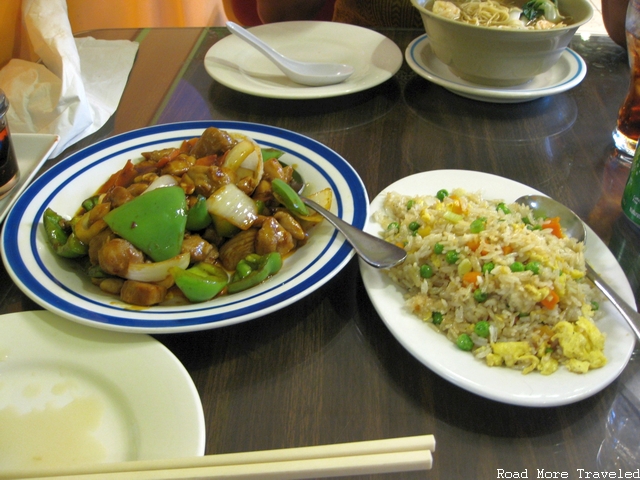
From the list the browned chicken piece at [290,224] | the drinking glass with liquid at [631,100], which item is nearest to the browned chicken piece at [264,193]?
the browned chicken piece at [290,224]

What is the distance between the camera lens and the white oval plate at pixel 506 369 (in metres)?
1.00

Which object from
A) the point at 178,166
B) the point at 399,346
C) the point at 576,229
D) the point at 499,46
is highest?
the point at 499,46

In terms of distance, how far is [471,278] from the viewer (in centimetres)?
119

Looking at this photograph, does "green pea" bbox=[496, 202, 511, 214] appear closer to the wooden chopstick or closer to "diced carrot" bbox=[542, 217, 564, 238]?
"diced carrot" bbox=[542, 217, 564, 238]

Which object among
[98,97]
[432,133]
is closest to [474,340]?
[432,133]

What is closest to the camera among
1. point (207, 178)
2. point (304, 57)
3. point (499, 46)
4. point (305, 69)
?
point (207, 178)

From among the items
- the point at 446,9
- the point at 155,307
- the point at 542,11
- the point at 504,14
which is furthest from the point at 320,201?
the point at 542,11

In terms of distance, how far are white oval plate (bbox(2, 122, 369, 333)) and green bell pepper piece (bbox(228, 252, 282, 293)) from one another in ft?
0.08

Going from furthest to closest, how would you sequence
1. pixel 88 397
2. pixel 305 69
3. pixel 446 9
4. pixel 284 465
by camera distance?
pixel 305 69, pixel 446 9, pixel 88 397, pixel 284 465

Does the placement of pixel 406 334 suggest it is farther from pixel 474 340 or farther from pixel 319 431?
pixel 319 431

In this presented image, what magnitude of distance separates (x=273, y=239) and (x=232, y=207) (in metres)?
0.16

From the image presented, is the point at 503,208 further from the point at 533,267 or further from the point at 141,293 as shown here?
the point at 141,293

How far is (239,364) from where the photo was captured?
3.91ft

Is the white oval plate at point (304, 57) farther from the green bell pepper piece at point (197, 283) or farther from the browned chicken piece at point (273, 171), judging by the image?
the green bell pepper piece at point (197, 283)
